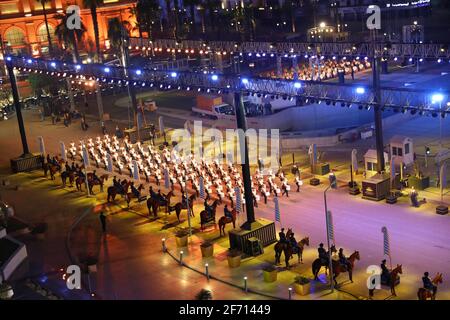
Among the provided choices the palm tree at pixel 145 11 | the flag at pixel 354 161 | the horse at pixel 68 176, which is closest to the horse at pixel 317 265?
the flag at pixel 354 161

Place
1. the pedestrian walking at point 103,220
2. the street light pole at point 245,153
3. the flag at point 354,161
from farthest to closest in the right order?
the flag at point 354,161
the pedestrian walking at point 103,220
the street light pole at point 245,153

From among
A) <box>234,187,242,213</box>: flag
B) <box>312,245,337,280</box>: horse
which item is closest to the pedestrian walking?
<box>234,187,242,213</box>: flag

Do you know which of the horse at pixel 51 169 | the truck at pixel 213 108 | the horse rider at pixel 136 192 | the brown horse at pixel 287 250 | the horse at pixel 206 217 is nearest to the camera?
the brown horse at pixel 287 250

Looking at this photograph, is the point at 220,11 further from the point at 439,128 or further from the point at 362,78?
the point at 439,128

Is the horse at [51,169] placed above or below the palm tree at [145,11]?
below

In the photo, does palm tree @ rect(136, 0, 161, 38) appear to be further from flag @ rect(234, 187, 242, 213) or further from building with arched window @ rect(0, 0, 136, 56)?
flag @ rect(234, 187, 242, 213)

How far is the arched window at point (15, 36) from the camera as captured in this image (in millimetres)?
96750

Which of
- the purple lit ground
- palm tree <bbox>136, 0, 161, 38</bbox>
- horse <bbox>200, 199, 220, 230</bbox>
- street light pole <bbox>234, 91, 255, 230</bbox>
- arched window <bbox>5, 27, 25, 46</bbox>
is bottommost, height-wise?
the purple lit ground

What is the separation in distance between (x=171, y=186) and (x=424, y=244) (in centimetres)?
1633

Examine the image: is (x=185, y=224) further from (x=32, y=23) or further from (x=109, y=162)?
(x=32, y=23)

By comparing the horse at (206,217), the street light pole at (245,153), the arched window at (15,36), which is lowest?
the horse at (206,217)

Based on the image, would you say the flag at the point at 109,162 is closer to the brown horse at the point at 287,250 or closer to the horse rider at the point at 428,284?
the brown horse at the point at 287,250

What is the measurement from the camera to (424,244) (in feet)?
96.0

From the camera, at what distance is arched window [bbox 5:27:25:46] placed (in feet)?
317
